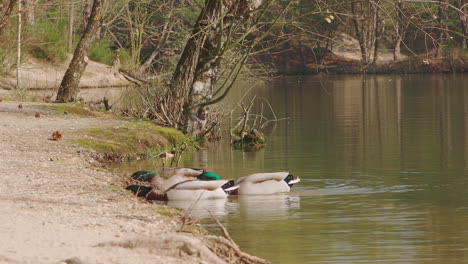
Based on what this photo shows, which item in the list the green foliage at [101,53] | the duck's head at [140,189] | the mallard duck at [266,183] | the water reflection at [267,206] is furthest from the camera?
the green foliage at [101,53]

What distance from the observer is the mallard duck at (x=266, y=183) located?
14.2 m

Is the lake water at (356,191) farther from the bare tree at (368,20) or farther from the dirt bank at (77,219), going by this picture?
the bare tree at (368,20)

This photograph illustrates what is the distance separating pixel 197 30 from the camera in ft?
69.0

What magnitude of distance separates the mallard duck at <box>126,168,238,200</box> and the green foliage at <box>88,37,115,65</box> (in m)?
40.5

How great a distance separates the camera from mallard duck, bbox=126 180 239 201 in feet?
44.0

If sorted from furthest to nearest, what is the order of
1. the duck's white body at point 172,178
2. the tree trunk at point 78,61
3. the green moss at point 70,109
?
the tree trunk at point 78,61, the green moss at point 70,109, the duck's white body at point 172,178

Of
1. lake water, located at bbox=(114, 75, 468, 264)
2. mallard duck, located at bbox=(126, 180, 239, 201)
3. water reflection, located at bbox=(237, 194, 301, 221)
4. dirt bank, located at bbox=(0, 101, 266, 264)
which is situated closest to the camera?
dirt bank, located at bbox=(0, 101, 266, 264)

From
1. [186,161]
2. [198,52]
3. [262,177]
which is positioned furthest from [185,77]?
[262,177]

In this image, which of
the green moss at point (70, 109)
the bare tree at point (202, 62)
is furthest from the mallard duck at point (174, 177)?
the green moss at point (70, 109)

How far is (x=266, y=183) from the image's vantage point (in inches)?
566

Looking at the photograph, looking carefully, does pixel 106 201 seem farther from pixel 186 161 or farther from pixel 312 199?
pixel 186 161

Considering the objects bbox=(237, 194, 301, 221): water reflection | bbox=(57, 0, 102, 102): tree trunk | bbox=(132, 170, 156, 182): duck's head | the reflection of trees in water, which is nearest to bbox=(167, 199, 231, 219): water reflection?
the reflection of trees in water

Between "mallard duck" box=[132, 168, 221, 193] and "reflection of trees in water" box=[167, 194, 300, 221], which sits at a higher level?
"mallard duck" box=[132, 168, 221, 193]

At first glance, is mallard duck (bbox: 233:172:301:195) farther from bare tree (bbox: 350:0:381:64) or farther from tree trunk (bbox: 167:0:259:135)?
tree trunk (bbox: 167:0:259:135)
